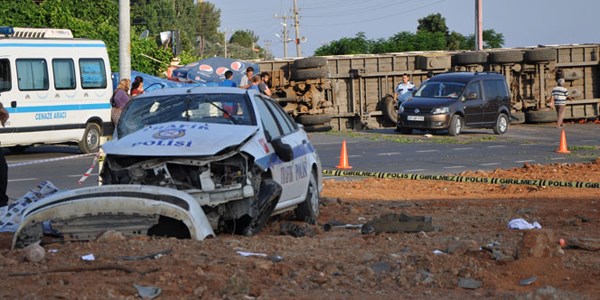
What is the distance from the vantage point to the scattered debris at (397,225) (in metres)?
10.6

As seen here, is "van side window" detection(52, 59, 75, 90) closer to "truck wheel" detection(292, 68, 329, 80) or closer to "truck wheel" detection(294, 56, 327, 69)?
"truck wheel" detection(292, 68, 329, 80)

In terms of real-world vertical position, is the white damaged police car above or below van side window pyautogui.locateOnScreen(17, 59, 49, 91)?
below

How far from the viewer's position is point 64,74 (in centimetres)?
2600

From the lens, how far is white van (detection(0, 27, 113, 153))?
24.8 m

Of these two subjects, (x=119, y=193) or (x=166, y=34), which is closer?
(x=119, y=193)

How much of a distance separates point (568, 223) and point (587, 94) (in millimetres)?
31935

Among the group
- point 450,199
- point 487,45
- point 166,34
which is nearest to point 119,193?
point 450,199

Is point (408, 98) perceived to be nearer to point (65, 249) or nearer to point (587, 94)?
point (587, 94)

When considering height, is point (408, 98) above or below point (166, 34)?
below

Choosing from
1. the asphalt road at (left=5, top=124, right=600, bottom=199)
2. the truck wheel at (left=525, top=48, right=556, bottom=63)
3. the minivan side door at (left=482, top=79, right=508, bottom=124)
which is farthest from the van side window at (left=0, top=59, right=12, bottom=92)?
the truck wheel at (left=525, top=48, right=556, bottom=63)

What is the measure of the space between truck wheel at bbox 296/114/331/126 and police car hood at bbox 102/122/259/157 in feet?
79.1

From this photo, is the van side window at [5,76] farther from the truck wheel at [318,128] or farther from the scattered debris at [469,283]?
the scattered debris at [469,283]

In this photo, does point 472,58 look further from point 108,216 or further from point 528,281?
point 528,281

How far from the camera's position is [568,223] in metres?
12.0
